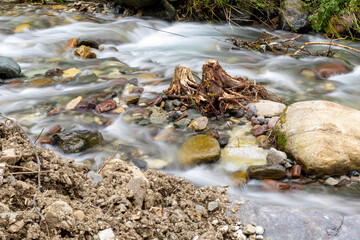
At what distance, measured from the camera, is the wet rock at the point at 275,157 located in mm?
3271

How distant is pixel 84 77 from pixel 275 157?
143 inches

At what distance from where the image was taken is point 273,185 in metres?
3.01

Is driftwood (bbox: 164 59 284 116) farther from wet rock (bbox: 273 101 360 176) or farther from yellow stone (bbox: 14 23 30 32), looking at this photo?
yellow stone (bbox: 14 23 30 32)

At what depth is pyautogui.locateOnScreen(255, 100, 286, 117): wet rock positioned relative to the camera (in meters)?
4.17

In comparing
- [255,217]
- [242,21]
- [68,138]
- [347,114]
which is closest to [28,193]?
[255,217]

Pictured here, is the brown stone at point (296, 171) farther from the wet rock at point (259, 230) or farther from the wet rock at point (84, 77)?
the wet rock at point (84, 77)

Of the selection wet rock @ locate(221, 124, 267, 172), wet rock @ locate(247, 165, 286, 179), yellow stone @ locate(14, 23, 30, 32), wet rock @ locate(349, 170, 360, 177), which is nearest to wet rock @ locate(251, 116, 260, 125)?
wet rock @ locate(221, 124, 267, 172)

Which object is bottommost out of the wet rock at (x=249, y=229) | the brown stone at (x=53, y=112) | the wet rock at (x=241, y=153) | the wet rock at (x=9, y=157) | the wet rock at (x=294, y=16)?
the brown stone at (x=53, y=112)

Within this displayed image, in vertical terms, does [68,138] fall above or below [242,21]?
below

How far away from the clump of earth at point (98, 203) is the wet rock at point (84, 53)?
457cm

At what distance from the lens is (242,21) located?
32.2ft

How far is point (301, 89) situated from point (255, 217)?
3881 millimetres

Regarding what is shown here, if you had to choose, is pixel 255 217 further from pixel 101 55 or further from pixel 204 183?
pixel 101 55

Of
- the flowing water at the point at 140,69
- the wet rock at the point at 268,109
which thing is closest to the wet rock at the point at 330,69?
the flowing water at the point at 140,69
